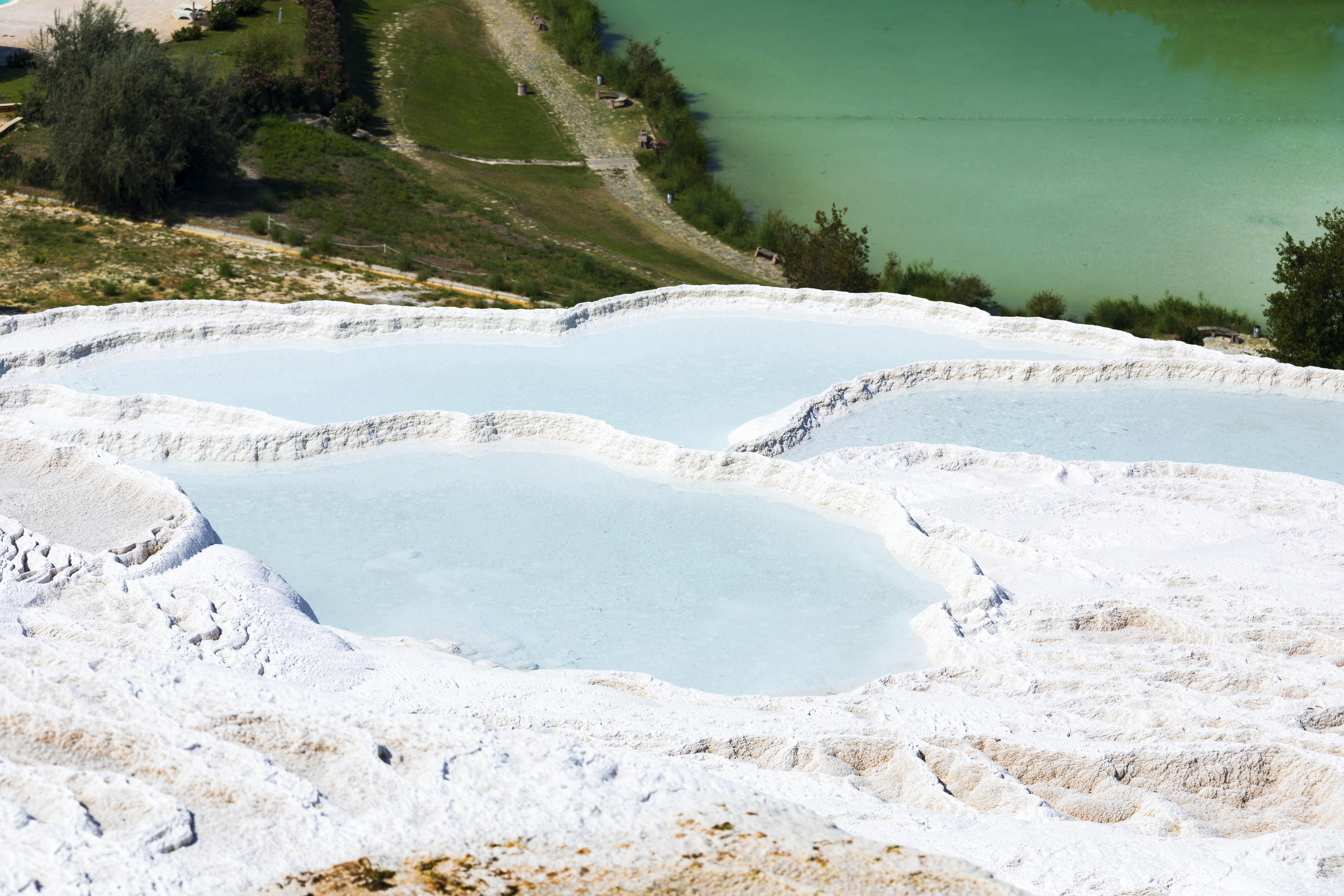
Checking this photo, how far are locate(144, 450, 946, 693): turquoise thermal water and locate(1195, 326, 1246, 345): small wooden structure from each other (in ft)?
66.1

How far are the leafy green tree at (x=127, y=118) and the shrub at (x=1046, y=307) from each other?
19.4 metres

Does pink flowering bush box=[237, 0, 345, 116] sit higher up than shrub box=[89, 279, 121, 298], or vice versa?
pink flowering bush box=[237, 0, 345, 116]

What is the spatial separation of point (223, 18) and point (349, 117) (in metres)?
5.99

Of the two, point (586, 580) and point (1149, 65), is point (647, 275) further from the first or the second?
point (1149, 65)

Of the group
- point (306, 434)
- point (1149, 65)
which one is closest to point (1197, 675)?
point (306, 434)

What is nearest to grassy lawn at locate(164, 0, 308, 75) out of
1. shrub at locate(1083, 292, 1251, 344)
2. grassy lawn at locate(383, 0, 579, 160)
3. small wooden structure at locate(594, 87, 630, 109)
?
grassy lawn at locate(383, 0, 579, 160)

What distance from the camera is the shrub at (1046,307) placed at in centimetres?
3150

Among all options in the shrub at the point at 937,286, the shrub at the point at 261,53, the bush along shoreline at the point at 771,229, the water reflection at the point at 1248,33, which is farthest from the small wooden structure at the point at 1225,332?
the shrub at the point at 261,53

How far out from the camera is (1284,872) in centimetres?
624

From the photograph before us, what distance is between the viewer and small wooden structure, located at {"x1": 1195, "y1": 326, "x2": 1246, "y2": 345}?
2909cm

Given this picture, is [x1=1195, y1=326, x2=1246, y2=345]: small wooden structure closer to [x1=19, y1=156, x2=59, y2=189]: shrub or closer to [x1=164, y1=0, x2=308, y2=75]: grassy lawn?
[x1=19, y1=156, x2=59, y2=189]: shrub

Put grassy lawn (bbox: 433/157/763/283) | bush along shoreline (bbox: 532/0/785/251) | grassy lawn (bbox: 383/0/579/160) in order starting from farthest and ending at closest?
grassy lawn (bbox: 383/0/579/160) < bush along shoreline (bbox: 532/0/785/251) < grassy lawn (bbox: 433/157/763/283)

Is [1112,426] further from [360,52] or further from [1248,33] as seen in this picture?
[1248,33]

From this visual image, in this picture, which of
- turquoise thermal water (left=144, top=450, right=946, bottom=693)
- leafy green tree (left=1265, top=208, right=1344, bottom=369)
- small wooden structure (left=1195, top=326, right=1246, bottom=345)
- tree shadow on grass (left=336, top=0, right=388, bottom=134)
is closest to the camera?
turquoise thermal water (left=144, top=450, right=946, bottom=693)
